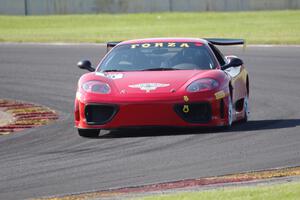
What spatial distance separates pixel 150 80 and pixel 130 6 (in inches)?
1477

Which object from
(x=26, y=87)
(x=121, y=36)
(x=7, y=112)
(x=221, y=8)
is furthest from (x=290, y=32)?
(x=7, y=112)

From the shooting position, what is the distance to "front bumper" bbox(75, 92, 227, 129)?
491 inches

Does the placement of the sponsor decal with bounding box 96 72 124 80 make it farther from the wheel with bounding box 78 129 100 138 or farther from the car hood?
the wheel with bounding box 78 129 100 138

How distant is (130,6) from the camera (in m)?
50.2

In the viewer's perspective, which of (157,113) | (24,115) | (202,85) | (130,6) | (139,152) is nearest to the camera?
(139,152)

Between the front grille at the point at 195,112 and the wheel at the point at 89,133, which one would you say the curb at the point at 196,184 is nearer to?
the front grille at the point at 195,112

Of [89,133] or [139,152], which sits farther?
[89,133]

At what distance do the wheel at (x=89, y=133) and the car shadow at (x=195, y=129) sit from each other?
79 millimetres

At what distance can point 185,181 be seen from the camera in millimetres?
9234

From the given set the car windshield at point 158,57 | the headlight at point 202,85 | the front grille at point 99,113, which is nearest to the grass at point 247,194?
the headlight at point 202,85

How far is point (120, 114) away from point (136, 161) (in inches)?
82.8

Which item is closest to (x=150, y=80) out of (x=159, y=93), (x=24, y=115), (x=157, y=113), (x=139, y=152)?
(x=159, y=93)

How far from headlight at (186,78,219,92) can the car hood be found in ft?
0.39

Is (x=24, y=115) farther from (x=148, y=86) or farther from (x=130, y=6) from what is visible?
(x=130, y=6)
